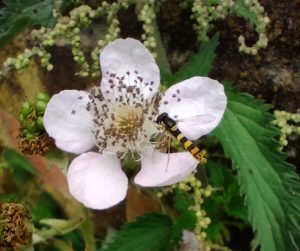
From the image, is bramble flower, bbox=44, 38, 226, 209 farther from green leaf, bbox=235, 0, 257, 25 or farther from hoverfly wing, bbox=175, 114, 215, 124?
green leaf, bbox=235, 0, 257, 25

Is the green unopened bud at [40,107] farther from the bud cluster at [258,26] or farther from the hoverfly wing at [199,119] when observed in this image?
the bud cluster at [258,26]

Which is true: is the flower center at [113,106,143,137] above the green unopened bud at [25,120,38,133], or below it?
below

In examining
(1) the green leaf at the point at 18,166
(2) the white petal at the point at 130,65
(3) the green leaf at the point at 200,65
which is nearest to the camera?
(2) the white petal at the point at 130,65

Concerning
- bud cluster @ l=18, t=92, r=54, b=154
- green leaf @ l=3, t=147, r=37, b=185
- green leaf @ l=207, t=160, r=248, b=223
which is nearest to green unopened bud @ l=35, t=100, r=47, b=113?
bud cluster @ l=18, t=92, r=54, b=154

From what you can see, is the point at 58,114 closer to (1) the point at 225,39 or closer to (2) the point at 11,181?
(1) the point at 225,39

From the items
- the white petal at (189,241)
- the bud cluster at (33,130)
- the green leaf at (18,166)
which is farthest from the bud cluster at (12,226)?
the green leaf at (18,166)

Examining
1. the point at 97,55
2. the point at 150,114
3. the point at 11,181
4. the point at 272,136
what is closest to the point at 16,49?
the point at 11,181

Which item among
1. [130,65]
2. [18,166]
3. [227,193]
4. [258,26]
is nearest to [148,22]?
[130,65]
